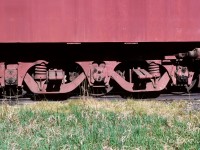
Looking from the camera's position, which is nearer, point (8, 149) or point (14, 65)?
point (8, 149)

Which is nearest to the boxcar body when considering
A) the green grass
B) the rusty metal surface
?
the rusty metal surface

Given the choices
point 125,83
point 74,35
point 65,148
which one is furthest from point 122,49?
point 65,148

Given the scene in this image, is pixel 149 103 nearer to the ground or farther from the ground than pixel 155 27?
nearer to the ground

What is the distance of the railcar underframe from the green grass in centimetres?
98

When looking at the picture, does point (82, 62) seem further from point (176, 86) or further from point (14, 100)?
point (176, 86)

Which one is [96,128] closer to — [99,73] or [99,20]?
[99,73]

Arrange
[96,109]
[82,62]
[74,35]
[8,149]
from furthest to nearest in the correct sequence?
[82,62]
[74,35]
[96,109]
[8,149]

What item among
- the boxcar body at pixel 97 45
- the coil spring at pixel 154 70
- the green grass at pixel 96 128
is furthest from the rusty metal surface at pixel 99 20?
the green grass at pixel 96 128

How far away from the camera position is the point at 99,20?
27.2ft

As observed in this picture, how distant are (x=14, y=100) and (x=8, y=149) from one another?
3746mm

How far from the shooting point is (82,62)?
28.8ft

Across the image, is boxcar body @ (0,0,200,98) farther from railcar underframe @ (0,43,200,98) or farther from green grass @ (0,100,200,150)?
green grass @ (0,100,200,150)

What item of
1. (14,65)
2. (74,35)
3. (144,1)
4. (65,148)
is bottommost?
(65,148)

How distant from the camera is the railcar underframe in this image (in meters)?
8.54
